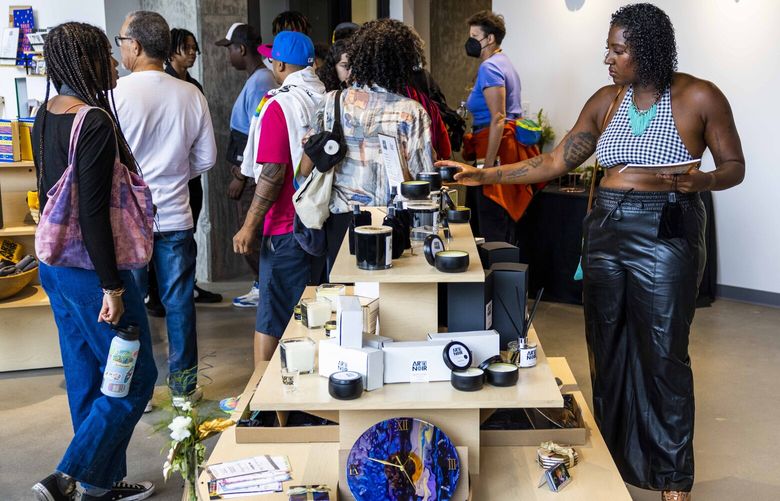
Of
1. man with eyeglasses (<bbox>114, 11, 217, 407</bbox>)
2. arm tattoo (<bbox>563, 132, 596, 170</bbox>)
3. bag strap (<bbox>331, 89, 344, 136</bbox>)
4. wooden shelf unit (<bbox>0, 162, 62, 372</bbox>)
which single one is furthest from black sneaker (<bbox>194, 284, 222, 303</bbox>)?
arm tattoo (<bbox>563, 132, 596, 170</bbox>)

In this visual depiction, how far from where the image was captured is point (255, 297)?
18.4 ft

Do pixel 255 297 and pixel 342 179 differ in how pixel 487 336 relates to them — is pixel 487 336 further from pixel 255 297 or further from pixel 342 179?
pixel 255 297

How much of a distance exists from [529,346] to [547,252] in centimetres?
372

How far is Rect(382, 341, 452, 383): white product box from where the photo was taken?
185 cm

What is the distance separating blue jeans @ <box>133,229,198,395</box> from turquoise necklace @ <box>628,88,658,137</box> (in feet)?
6.13

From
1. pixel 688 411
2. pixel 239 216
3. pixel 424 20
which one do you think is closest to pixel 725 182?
pixel 688 411

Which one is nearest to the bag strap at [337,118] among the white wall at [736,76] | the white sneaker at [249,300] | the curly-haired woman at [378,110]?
the curly-haired woman at [378,110]

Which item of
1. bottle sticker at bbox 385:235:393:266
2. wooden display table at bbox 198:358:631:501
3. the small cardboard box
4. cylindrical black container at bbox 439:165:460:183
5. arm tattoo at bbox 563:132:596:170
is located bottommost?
wooden display table at bbox 198:358:631:501

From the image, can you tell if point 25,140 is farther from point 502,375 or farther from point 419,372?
point 502,375

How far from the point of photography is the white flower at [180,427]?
1.96m

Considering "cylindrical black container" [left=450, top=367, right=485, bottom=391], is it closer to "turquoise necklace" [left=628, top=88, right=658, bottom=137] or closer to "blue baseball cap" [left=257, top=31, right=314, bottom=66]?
"turquoise necklace" [left=628, top=88, right=658, bottom=137]

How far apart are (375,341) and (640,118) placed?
1.28 metres

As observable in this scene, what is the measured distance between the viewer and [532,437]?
90.4 inches

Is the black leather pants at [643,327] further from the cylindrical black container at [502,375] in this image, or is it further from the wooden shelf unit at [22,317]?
the wooden shelf unit at [22,317]
